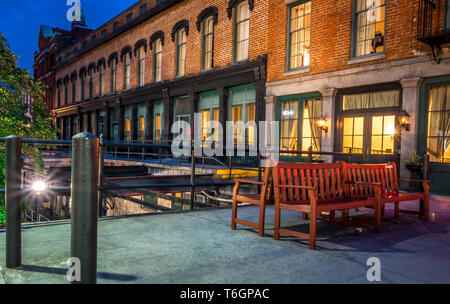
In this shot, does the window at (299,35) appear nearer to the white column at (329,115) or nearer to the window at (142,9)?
the white column at (329,115)

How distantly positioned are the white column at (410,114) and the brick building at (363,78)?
3 centimetres

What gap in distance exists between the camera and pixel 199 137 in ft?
61.4

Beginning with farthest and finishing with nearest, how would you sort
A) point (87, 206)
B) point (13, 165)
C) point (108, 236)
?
point (108, 236) → point (13, 165) → point (87, 206)

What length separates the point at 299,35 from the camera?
44.7 feet

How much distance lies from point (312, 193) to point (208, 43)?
49.7ft

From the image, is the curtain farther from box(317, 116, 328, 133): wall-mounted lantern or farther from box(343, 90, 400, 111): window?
box(343, 90, 400, 111): window

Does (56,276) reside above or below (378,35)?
below

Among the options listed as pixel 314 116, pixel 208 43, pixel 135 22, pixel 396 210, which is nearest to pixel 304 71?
pixel 314 116

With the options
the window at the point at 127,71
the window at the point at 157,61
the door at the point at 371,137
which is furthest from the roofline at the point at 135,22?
the door at the point at 371,137

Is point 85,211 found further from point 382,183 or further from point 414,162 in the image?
point 414,162

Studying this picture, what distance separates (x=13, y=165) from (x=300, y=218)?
14.8 ft

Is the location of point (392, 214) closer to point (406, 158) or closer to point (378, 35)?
point (406, 158)
